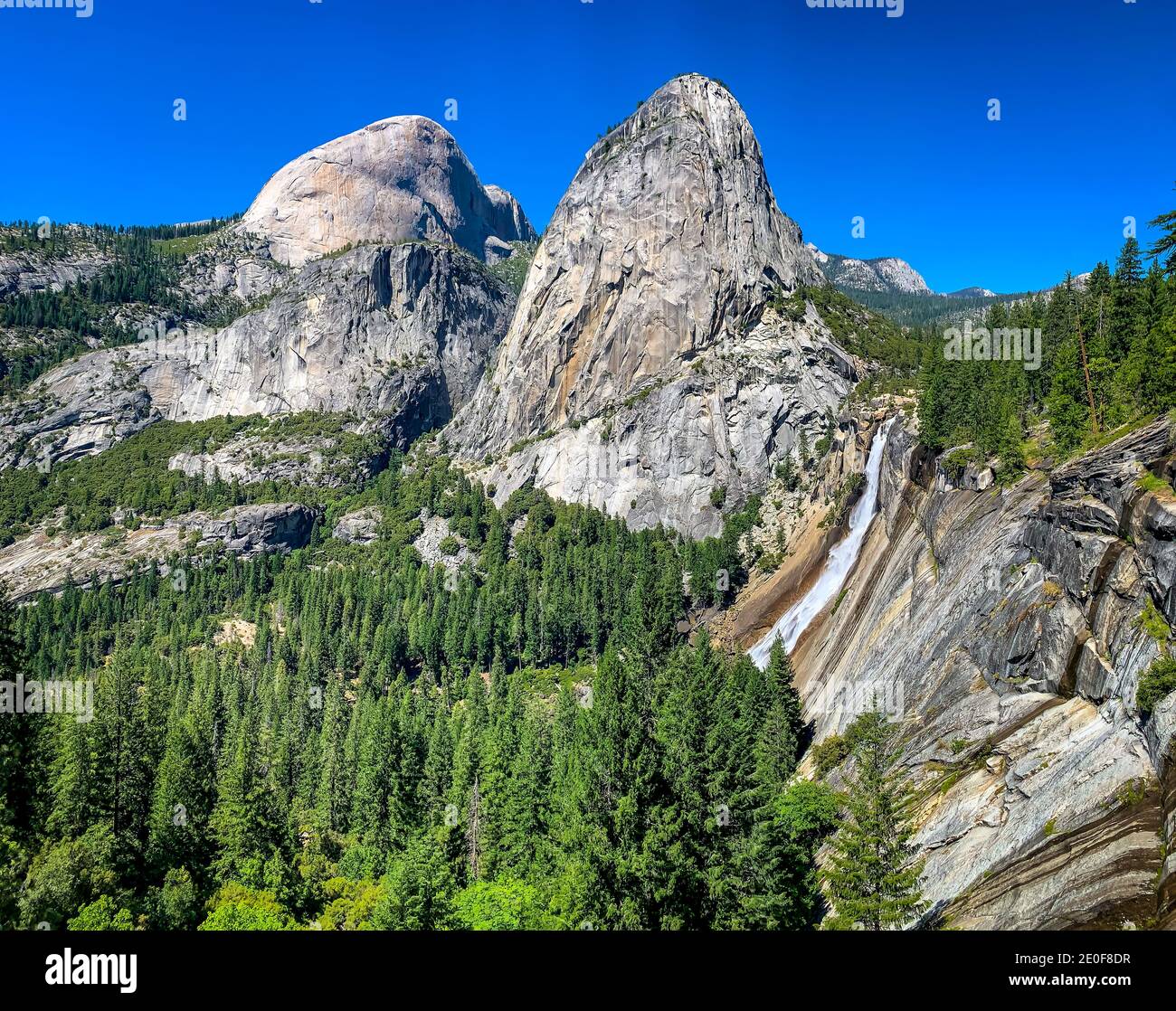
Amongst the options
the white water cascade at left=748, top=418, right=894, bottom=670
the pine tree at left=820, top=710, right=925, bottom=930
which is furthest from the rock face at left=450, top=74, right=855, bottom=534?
the pine tree at left=820, top=710, right=925, bottom=930

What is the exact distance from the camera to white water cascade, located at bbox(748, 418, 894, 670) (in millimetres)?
78562

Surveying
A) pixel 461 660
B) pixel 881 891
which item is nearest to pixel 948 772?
pixel 881 891

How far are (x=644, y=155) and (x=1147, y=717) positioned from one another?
180 meters

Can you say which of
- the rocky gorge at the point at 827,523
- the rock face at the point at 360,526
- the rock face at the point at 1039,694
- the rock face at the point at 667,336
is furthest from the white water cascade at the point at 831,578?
the rock face at the point at 360,526

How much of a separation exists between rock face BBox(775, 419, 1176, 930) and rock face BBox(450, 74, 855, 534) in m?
98.7

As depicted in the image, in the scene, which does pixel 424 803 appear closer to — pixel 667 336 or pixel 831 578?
pixel 831 578

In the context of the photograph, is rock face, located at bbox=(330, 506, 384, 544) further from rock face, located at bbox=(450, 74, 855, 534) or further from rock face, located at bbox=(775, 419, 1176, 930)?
rock face, located at bbox=(775, 419, 1176, 930)

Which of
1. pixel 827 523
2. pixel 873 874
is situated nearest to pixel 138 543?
pixel 827 523

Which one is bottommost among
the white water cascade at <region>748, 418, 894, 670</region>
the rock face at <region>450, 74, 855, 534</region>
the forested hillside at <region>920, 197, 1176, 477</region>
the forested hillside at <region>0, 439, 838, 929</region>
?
the forested hillside at <region>0, 439, 838, 929</region>

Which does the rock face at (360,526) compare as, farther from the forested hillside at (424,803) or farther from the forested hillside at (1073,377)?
the forested hillside at (1073,377)

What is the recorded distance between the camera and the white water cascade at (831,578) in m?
78.6

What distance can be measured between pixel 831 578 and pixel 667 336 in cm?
10139

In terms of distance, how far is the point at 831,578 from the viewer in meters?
81.7

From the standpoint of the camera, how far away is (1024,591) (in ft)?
132
